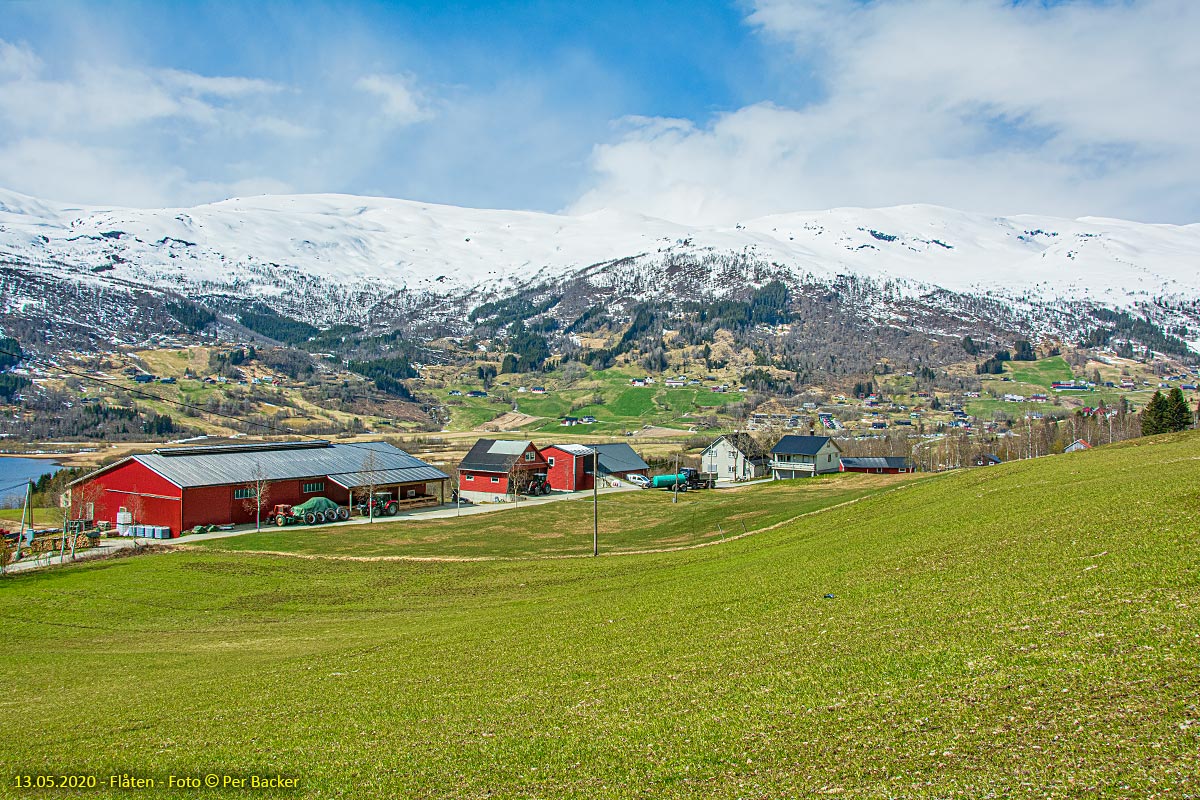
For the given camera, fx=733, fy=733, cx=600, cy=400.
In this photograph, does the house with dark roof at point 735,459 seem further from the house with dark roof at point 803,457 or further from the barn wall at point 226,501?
the barn wall at point 226,501

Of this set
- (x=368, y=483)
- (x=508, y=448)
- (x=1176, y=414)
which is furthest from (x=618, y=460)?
(x=1176, y=414)

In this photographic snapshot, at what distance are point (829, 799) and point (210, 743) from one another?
471 inches

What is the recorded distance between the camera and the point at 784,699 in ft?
45.4

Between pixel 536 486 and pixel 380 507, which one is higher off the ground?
pixel 536 486

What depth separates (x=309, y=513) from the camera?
72875 millimetres

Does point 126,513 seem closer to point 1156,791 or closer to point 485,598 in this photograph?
point 485,598

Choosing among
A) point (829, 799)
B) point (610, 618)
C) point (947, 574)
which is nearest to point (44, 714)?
point (610, 618)

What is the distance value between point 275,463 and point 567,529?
35.0 m

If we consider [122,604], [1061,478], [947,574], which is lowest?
[122,604]

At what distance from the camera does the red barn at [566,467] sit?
104688mm

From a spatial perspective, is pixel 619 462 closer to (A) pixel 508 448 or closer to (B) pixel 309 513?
(A) pixel 508 448

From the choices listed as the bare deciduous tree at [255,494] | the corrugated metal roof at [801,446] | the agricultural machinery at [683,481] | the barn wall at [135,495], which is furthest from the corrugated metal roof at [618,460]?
the barn wall at [135,495]

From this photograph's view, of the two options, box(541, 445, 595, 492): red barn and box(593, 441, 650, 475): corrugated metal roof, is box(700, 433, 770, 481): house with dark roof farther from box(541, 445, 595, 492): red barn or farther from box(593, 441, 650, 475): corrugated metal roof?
box(541, 445, 595, 492): red barn

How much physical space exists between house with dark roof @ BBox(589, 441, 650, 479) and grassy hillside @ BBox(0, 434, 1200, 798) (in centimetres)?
8224
